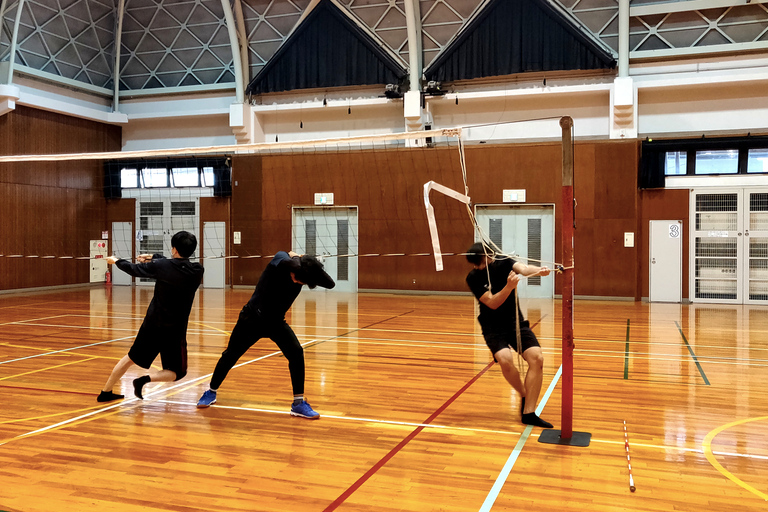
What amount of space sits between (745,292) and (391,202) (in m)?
8.90

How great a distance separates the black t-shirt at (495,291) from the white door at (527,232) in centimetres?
1093

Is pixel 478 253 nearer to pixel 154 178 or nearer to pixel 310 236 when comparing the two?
pixel 310 236

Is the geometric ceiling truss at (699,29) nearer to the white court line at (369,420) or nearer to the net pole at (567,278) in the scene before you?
the net pole at (567,278)

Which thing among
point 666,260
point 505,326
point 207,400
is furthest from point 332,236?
point 505,326

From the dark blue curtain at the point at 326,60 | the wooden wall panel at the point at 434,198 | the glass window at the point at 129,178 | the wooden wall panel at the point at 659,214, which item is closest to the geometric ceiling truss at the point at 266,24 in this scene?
the dark blue curtain at the point at 326,60

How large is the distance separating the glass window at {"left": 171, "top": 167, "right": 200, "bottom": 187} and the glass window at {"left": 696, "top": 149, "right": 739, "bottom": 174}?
13.7 metres

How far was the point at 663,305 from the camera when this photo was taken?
1484 cm

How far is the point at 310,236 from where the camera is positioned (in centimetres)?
1791

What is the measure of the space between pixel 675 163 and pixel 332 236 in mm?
9000

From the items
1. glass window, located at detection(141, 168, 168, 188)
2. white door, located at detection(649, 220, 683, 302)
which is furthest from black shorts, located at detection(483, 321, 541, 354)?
glass window, located at detection(141, 168, 168, 188)

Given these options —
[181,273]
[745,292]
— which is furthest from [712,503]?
[745,292]

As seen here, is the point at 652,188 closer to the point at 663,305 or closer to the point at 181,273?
the point at 663,305

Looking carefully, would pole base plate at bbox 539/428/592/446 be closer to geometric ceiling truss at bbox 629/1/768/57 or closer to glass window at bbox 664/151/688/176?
glass window at bbox 664/151/688/176

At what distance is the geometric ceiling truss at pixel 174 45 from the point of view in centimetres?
1875
